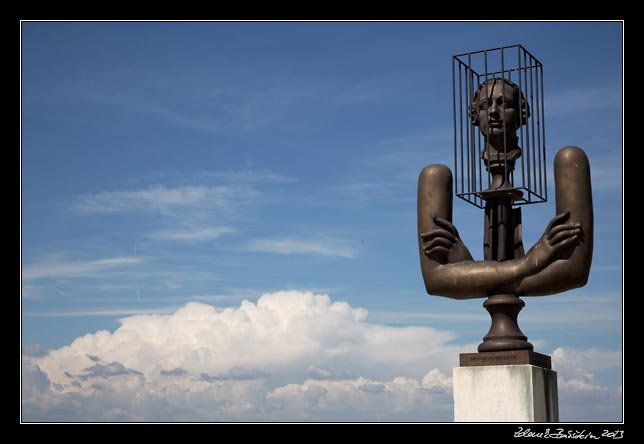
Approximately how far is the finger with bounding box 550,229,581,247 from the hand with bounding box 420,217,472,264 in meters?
1.18

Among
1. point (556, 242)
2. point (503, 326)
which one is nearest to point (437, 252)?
point (503, 326)

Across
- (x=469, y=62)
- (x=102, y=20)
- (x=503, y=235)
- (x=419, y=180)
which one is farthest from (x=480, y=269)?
(x=102, y=20)

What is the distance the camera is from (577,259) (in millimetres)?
12266

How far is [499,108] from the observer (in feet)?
42.9

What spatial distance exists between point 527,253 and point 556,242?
44 centimetres

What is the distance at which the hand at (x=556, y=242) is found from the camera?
12.2 meters

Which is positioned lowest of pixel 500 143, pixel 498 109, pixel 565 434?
pixel 565 434

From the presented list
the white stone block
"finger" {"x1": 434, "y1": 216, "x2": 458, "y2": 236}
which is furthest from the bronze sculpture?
the white stone block

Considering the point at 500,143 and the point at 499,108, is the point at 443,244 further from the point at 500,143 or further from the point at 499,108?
the point at 499,108

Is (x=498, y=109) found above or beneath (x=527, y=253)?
above

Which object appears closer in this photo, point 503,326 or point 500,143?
point 503,326

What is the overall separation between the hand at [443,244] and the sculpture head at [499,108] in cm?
138

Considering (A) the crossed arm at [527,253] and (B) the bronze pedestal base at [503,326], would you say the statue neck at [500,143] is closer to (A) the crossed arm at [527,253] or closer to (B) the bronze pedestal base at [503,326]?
(A) the crossed arm at [527,253]

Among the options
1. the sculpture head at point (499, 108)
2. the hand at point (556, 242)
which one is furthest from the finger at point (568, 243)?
the sculpture head at point (499, 108)
